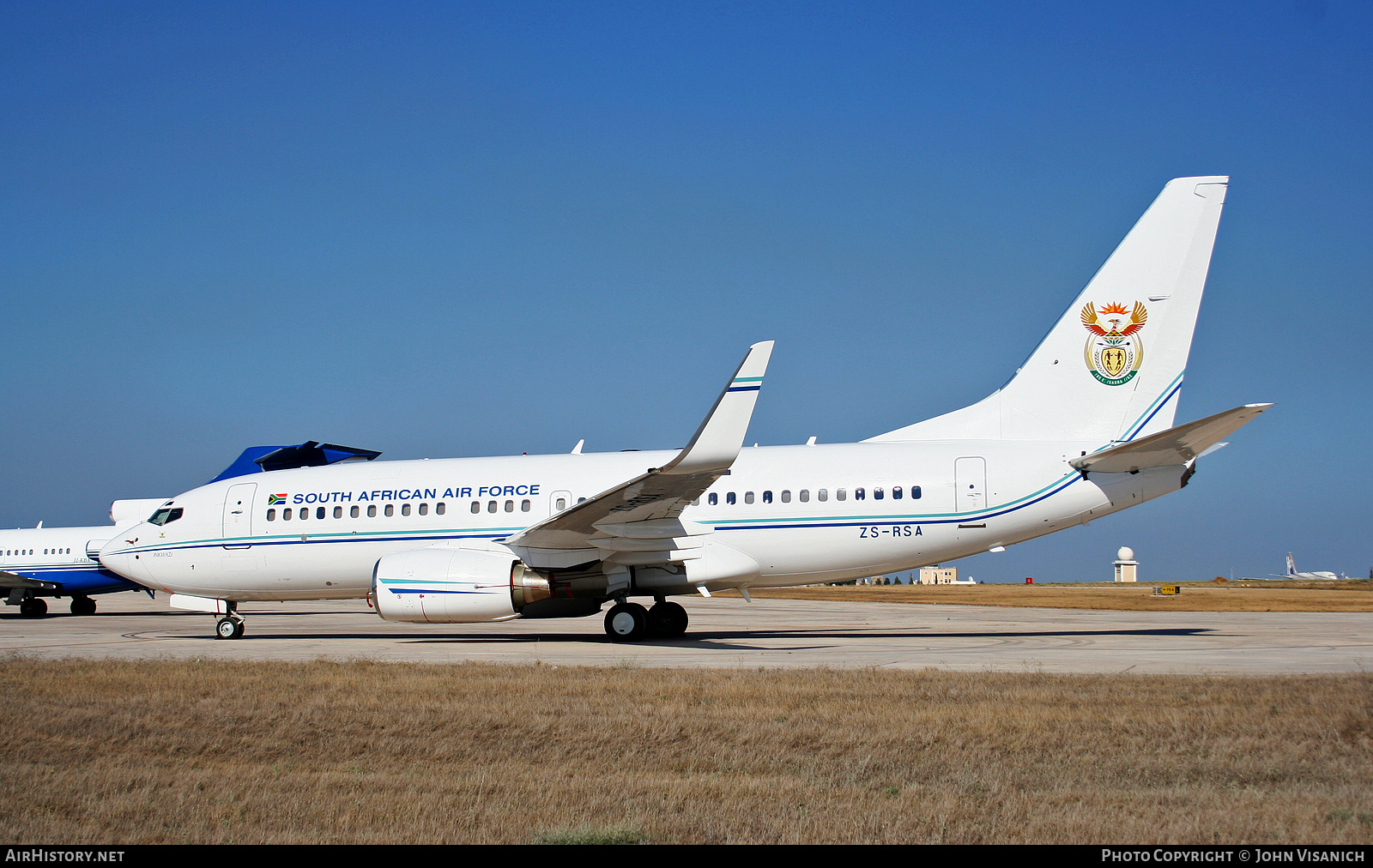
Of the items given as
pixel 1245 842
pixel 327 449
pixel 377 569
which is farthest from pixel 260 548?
pixel 327 449

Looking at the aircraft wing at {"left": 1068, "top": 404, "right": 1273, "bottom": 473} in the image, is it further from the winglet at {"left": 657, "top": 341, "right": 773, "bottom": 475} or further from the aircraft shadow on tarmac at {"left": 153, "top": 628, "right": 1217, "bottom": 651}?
the winglet at {"left": 657, "top": 341, "right": 773, "bottom": 475}

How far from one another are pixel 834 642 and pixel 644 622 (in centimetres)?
338

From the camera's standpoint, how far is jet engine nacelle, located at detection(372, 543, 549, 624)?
54.7ft

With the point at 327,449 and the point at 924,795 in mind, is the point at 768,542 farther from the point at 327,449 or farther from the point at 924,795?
the point at 327,449

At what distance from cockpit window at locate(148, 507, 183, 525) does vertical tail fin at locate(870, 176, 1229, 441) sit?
16.7 metres

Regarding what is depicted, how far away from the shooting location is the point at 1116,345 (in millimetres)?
18000

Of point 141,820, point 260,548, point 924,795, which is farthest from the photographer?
point 260,548

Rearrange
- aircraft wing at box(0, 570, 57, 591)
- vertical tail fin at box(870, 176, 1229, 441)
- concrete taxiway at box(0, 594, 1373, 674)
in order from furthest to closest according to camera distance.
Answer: aircraft wing at box(0, 570, 57, 591) → vertical tail fin at box(870, 176, 1229, 441) → concrete taxiway at box(0, 594, 1373, 674)

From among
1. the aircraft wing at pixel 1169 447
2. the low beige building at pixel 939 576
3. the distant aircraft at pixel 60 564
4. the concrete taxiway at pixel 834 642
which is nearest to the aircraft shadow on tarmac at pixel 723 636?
the concrete taxiway at pixel 834 642

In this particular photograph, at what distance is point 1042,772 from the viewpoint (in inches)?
255

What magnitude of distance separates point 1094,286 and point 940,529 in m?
5.29

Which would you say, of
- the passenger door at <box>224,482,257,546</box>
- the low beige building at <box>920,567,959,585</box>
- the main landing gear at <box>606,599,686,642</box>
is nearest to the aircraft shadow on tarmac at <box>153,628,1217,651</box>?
the main landing gear at <box>606,599,686,642</box>

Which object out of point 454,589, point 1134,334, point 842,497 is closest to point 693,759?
point 454,589
